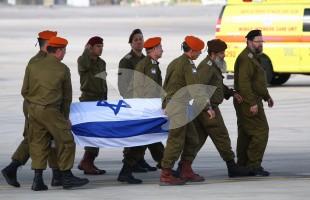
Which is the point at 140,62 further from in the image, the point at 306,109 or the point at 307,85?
the point at 307,85

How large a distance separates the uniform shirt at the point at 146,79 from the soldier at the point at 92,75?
24.9 inches

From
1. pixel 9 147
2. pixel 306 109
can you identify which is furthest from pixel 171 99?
pixel 306 109

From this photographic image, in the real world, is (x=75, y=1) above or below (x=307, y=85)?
below

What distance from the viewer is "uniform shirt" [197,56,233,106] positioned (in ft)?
44.2

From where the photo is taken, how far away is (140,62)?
13875mm

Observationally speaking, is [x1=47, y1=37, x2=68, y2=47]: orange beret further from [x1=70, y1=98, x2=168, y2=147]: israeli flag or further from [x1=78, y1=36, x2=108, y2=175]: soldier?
[x1=78, y1=36, x2=108, y2=175]: soldier

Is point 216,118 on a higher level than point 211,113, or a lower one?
lower

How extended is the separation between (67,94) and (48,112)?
1.06ft

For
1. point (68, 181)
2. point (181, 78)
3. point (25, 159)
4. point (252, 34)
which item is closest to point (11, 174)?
point (25, 159)

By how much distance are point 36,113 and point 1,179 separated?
4.13 ft

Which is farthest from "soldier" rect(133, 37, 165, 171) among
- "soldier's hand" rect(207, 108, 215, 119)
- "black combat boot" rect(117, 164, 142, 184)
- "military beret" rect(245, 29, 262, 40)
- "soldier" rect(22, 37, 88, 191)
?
"soldier" rect(22, 37, 88, 191)

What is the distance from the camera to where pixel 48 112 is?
494 inches

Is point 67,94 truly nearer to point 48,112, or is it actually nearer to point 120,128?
point 48,112

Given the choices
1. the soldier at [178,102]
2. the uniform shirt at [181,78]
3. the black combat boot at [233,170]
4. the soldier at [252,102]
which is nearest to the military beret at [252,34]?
the soldier at [252,102]
